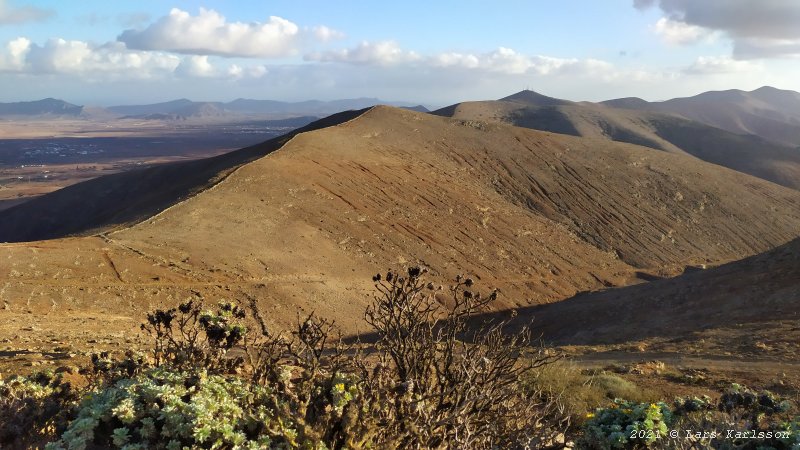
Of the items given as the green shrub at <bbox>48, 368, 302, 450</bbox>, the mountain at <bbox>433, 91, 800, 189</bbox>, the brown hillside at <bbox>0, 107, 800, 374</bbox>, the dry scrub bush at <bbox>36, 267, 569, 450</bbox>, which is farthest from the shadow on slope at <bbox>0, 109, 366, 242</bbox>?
the mountain at <bbox>433, 91, 800, 189</bbox>

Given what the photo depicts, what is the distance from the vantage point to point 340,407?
11.3 ft

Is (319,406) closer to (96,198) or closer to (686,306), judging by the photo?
(686,306)

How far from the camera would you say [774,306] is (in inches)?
597

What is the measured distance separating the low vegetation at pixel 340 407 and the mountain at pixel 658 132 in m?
78.9

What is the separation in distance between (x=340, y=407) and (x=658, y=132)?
352 ft

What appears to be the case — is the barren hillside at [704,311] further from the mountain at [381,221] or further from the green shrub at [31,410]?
the green shrub at [31,410]

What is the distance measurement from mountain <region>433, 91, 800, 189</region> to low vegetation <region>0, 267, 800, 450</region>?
78.9m

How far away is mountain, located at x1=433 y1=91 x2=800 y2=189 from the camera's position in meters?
77.4

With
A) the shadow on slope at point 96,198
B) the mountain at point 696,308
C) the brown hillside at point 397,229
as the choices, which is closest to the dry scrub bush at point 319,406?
the brown hillside at point 397,229

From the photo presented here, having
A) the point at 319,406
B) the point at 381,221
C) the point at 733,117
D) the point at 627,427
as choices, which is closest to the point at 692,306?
the point at 627,427

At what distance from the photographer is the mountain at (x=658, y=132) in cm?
7744

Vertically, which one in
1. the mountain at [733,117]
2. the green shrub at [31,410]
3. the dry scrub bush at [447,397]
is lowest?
the green shrub at [31,410]

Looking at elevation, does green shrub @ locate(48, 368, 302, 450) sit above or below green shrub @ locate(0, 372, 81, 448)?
above

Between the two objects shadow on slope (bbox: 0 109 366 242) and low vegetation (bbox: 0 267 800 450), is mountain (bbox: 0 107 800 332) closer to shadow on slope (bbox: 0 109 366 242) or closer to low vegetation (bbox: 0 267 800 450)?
shadow on slope (bbox: 0 109 366 242)
